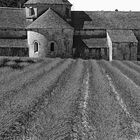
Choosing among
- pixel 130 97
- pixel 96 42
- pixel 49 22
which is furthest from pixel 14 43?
pixel 130 97

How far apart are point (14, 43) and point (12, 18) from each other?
473 centimetres

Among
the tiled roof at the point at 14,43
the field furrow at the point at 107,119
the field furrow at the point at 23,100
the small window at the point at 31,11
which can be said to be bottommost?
the field furrow at the point at 107,119

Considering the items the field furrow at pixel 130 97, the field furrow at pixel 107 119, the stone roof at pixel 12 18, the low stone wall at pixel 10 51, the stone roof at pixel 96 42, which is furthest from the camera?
the stone roof at pixel 12 18

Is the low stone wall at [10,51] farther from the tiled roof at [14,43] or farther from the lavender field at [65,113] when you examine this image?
the lavender field at [65,113]

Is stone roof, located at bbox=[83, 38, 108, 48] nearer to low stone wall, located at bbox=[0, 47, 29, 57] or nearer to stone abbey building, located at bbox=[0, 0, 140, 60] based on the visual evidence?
stone abbey building, located at bbox=[0, 0, 140, 60]

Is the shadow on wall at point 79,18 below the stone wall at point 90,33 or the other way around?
the other way around

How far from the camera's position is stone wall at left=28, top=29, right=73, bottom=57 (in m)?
40.8

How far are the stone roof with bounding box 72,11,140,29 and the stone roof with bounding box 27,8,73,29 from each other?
186 inches

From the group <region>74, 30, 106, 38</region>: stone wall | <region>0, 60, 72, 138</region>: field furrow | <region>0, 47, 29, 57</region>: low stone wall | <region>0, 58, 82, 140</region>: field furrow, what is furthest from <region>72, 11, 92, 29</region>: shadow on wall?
<region>0, 58, 82, 140</region>: field furrow

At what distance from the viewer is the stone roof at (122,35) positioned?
42672 mm

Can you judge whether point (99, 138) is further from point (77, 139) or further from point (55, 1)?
point (55, 1)

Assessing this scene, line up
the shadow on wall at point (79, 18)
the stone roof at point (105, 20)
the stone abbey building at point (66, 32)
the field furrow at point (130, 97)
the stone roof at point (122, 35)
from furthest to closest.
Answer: the stone roof at point (105, 20), the shadow on wall at point (79, 18), the stone roof at point (122, 35), the stone abbey building at point (66, 32), the field furrow at point (130, 97)

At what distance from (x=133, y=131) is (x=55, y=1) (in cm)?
3654

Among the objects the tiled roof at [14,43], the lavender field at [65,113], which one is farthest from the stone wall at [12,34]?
the lavender field at [65,113]
